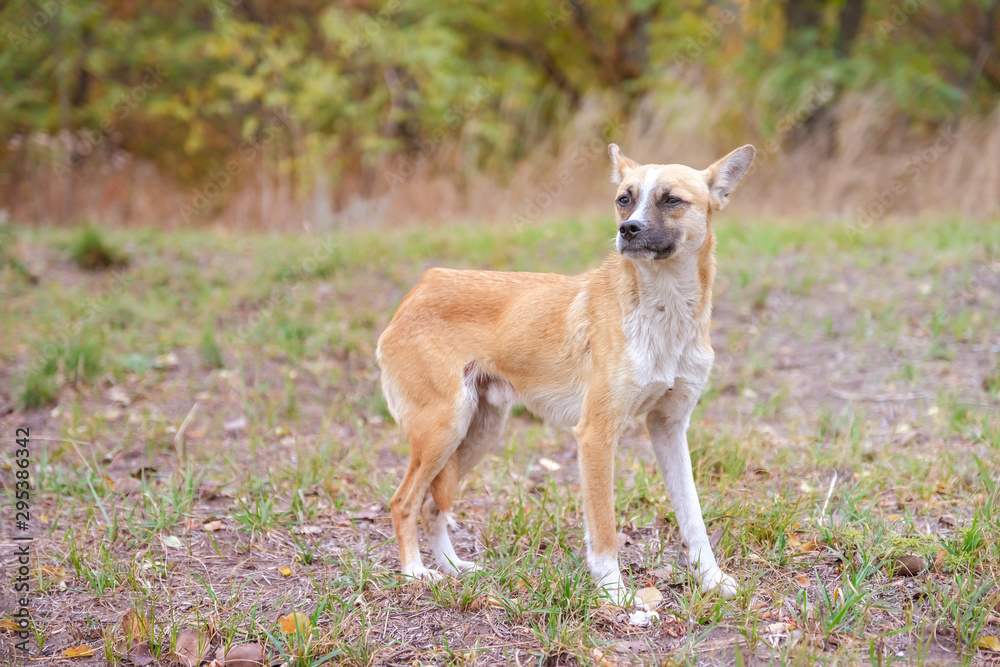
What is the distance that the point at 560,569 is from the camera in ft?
10.2

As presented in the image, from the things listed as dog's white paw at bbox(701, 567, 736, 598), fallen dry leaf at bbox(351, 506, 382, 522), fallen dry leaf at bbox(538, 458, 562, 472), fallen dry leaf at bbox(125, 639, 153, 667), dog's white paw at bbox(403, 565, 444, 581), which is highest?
dog's white paw at bbox(701, 567, 736, 598)

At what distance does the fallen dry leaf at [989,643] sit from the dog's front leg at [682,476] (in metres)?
0.81

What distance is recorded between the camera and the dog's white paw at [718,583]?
303 cm

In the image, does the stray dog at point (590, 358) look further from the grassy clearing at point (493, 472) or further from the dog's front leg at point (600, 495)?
the grassy clearing at point (493, 472)

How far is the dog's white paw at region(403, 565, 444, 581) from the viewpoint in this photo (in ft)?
10.6

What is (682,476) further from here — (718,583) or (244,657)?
(244,657)

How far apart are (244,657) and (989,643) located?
250cm

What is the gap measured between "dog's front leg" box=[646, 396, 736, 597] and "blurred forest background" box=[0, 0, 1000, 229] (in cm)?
611

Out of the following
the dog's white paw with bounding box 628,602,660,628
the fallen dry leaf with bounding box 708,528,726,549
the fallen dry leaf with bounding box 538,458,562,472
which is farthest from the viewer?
the fallen dry leaf with bounding box 538,458,562,472

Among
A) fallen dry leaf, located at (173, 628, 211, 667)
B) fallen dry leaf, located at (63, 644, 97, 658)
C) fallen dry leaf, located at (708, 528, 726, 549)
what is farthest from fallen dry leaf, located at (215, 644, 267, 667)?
fallen dry leaf, located at (708, 528, 726, 549)

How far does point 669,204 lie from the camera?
311cm

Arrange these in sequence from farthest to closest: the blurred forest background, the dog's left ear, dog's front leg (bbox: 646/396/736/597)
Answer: the blurred forest background
the dog's left ear
dog's front leg (bbox: 646/396/736/597)

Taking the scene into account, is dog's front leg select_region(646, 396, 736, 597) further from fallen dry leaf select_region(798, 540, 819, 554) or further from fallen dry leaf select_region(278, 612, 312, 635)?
fallen dry leaf select_region(278, 612, 312, 635)

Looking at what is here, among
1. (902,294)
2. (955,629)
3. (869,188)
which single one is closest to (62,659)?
(955,629)
